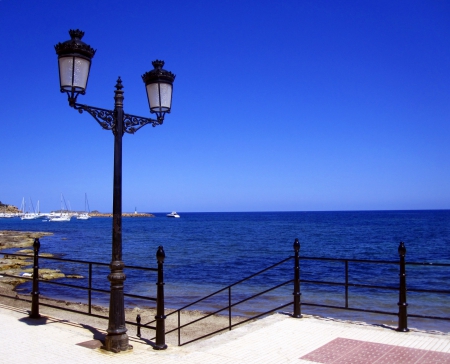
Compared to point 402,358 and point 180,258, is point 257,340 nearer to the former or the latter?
point 402,358

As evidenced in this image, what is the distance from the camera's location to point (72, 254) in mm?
42094

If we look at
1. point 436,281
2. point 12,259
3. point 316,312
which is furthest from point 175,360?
point 12,259

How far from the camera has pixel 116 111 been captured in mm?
6785

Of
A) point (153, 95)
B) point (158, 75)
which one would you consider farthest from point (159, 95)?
point (158, 75)

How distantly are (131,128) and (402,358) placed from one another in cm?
502

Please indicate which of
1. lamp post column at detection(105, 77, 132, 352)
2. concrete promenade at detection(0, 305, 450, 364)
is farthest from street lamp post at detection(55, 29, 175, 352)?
concrete promenade at detection(0, 305, 450, 364)

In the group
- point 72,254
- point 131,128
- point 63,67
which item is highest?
point 63,67

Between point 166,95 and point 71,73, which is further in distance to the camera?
point 166,95

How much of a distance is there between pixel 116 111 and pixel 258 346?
407 centimetres

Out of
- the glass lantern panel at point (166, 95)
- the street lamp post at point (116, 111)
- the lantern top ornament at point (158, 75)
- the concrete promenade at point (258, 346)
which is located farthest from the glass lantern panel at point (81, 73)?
the concrete promenade at point (258, 346)

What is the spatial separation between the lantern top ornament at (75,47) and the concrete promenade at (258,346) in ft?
13.6

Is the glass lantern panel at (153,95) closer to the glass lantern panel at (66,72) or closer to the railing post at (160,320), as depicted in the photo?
the glass lantern panel at (66,72)

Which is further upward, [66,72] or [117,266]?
[66,72]

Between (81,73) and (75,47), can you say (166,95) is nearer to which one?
(81,73)
